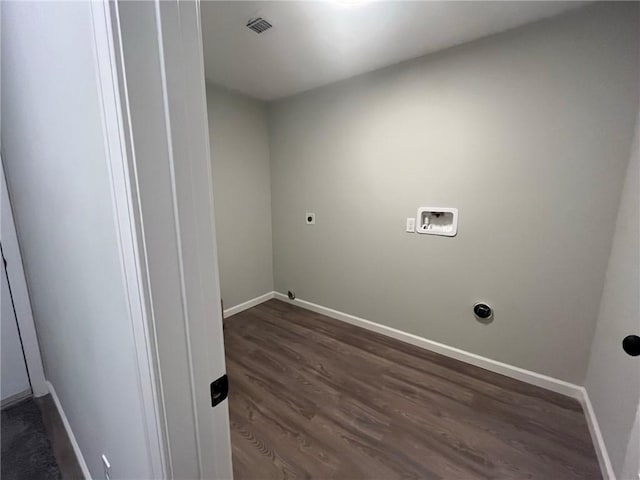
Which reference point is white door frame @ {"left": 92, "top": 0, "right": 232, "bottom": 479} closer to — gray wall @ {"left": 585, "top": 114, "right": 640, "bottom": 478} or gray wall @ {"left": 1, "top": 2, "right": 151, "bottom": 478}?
gray wall @ {"left": 1, "top": 2, "right": 151, "bottom": 478}

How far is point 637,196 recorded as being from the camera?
1.34 metres

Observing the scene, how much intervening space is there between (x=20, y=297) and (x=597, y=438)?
3528mm

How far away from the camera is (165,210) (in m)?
0.48

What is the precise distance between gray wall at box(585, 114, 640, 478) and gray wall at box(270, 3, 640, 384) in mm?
103

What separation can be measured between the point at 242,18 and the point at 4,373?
2.78m

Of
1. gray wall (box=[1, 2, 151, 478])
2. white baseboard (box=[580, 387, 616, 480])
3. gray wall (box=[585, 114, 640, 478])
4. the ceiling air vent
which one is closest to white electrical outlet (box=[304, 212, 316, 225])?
the ceiling air vent

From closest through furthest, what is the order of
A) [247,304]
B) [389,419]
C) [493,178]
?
1. [389,419]
2. [493,178]
3. [247,304]

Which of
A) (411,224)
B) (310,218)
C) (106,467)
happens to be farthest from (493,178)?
(106,467)

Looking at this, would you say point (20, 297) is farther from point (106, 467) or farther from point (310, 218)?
point (310, 218)

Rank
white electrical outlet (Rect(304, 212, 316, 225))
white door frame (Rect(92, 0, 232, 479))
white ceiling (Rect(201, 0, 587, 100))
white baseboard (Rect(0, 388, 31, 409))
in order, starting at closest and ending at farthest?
white door frame (Rect(92, 0, 232, 479))
white ceiling (Rect(201, 0, 587, 100))
white baseboard (Rect(0, 388, 31, 409))
white electrical outlet (Rect(304, 212, 316, 225))

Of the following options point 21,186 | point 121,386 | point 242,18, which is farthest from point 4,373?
point 242,18

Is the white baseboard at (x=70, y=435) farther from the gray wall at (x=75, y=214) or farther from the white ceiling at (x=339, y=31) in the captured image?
the white ceiling at (x=339, y=31)

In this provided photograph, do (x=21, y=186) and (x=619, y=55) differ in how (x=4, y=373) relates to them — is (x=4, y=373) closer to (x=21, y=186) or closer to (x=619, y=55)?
(x=21, y=186)

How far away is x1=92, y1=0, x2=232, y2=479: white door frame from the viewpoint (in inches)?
16.6
